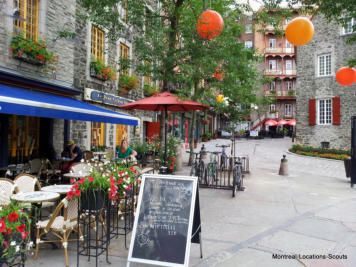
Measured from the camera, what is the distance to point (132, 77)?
13422mm

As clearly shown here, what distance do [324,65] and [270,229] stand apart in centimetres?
1882

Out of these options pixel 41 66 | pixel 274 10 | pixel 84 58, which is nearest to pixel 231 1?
pixel 274 10

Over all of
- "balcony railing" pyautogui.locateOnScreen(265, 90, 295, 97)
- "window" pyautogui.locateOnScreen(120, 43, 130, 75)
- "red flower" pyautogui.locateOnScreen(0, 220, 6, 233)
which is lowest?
"red flower" pyautogui.locateOnScreen(0, 220, 6, 233)

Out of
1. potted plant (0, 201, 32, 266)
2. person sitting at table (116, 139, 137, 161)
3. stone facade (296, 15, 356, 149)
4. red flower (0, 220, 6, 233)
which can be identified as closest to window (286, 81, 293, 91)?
stone facade (296, 15, 356, 149)

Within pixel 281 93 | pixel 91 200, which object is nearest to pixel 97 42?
pixel 91 200

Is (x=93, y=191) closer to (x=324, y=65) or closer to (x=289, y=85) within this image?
(x=324, y=65)

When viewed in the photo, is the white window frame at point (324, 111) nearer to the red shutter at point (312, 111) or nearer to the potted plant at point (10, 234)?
the red shutter at point (312, 111)

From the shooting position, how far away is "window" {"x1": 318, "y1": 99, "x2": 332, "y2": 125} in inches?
789

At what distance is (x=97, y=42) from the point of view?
37.9ft

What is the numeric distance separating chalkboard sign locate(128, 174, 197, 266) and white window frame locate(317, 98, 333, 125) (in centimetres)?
1935

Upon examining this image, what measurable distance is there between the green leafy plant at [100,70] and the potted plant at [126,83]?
3.90ft

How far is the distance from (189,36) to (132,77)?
577 cm

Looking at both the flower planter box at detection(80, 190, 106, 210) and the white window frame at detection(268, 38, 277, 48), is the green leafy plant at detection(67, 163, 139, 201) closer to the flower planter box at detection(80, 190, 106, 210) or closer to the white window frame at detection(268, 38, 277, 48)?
the flower planter box at detection(80, 190, 106, 210)

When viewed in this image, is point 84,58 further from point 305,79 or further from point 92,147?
point 305,79
